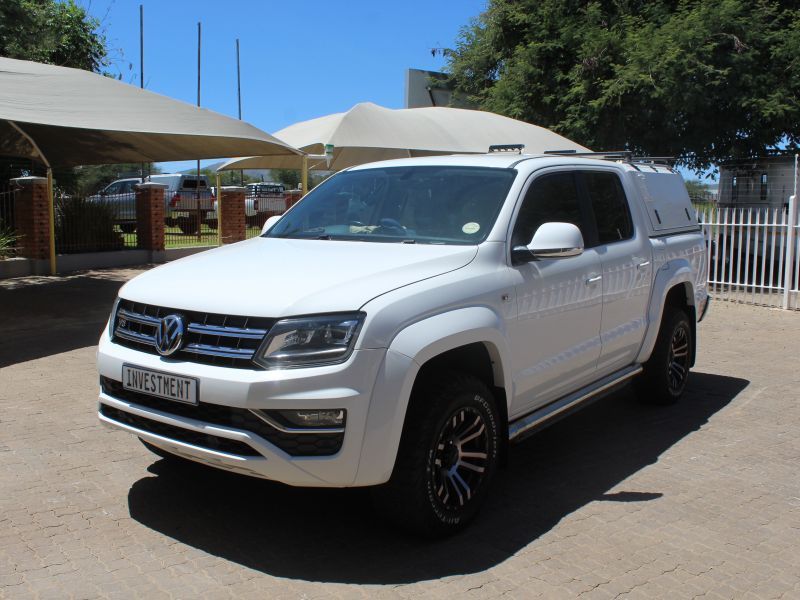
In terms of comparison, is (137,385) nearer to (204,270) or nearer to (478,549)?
(204,270)

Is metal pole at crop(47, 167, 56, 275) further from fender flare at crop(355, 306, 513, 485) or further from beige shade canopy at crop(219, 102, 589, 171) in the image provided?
fender flare at crop(355, 306, 513, 485)

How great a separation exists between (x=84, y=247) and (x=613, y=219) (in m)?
14.0

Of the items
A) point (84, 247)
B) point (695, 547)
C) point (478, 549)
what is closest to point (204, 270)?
point (478, 549)

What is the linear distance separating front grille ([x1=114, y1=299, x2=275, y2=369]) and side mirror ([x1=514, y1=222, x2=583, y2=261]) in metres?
1.63

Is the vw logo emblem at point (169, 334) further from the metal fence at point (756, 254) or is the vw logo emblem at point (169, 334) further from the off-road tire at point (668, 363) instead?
the metal fence at point (756, 254)

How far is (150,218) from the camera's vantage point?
1773 centimetres

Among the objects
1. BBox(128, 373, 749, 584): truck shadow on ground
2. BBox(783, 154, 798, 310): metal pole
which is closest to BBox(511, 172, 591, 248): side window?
BBox(128, 373, 749, 584): truck shadow on ground

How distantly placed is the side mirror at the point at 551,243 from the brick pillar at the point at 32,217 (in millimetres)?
13262

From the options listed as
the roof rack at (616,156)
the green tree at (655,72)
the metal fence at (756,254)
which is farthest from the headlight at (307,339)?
the green tree at (655,72)

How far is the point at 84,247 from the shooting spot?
55.4ft

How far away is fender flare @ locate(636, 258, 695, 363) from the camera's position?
5977mm

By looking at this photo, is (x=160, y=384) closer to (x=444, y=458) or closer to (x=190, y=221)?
(x=444, y=458)

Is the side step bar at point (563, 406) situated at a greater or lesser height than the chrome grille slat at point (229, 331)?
lesser

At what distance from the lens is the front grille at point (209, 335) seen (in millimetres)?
3484
